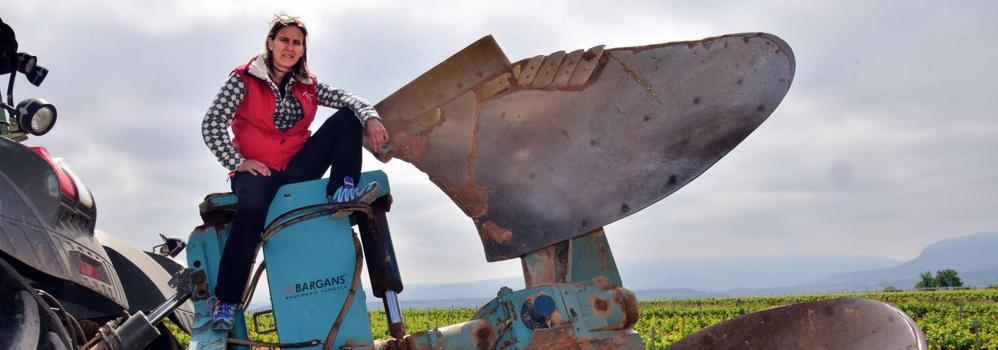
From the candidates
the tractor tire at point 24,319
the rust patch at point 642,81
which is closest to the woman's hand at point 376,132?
the rust patch at point 642,81

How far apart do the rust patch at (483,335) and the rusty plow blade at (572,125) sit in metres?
0.40

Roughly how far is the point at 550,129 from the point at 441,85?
0.49 m

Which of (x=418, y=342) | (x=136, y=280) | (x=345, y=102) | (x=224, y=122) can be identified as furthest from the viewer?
(x=136, y=280)

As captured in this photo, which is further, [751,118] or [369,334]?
[751,118]

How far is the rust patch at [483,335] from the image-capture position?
3.14 meters

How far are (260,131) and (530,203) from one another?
1.13 metres

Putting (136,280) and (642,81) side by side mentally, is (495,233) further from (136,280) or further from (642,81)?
(136,280)

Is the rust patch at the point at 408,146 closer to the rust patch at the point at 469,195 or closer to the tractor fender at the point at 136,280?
the rust patch at the point at 469,195

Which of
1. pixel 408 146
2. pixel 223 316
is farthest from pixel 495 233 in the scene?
pixel 223 316

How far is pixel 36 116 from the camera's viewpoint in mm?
3330

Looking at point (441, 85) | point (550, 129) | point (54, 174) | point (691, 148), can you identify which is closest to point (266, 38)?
point (441, 85)

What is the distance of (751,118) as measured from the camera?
130 inches

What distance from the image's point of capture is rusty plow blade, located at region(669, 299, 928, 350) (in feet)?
8.80

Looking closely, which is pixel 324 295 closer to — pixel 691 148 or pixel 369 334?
pixel 369 334
